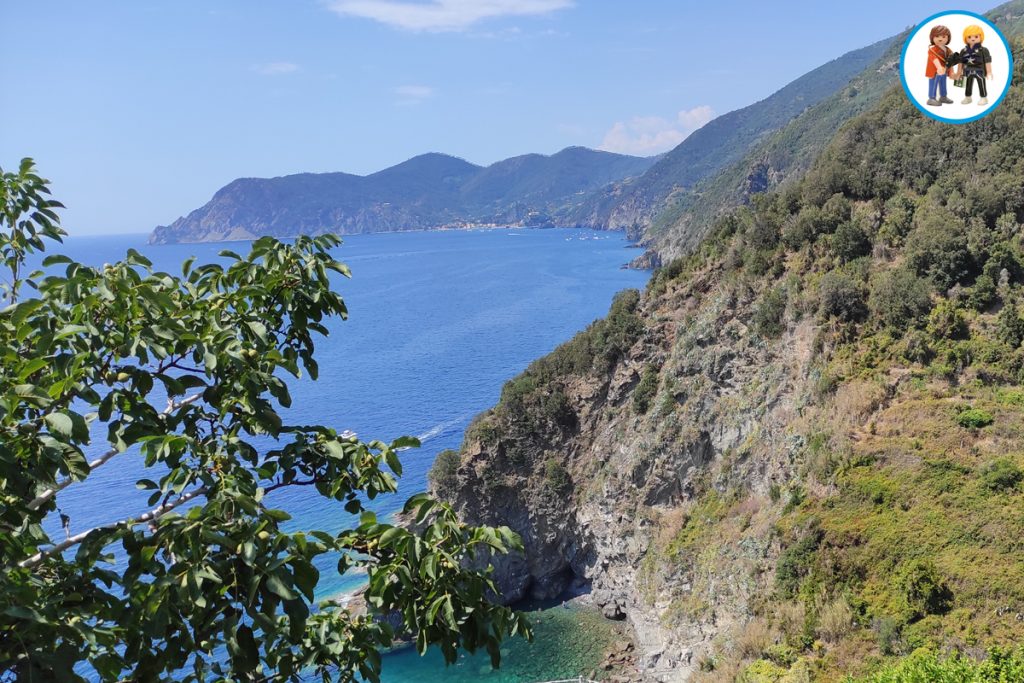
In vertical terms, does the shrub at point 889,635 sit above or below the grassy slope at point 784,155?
below

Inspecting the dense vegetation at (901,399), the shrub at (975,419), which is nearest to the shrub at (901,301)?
the dense vegetation at (901,399)

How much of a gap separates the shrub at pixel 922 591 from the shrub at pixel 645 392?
18.4 metres

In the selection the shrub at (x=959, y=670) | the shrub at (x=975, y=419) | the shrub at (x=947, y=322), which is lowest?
the shrub at (x=959, y=670)

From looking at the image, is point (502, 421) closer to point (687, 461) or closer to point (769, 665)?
point (687, 461)

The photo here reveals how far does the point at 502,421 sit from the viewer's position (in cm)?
4041

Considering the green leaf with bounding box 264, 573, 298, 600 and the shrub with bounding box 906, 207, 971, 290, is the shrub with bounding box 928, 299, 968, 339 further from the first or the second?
the green leaf with bounding box 264, 573, 298, 600

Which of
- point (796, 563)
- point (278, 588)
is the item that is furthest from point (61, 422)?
point (796, 563)

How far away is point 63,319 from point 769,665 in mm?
21344

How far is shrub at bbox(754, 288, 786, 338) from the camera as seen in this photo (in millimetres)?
32625

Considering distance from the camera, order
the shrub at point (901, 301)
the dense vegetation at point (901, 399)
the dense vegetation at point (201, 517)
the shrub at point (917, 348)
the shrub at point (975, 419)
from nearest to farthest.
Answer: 1. the dense vegetation at point (201, 517)
2. the dense vegetation at point (901, 399)
3. the shrub at point (975, 419)
4. the shrub at point (917, 348)
5. the shrub at point (901, 301)

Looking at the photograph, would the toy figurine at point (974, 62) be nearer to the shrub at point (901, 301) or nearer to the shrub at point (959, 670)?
the shrub at point (901, 301)

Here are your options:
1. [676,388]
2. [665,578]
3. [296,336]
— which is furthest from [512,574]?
[296,336]

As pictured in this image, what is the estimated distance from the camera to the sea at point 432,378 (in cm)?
3278

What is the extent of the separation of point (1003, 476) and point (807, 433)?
7.14m
